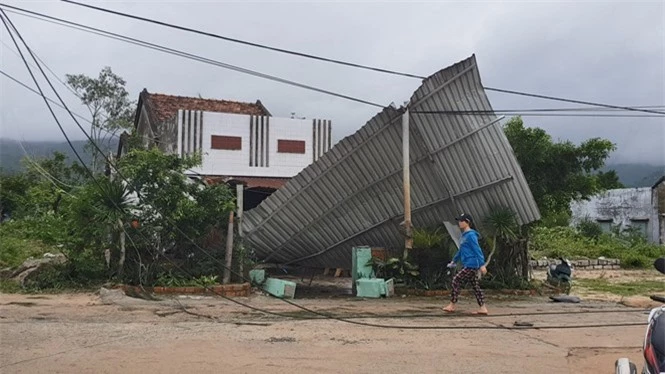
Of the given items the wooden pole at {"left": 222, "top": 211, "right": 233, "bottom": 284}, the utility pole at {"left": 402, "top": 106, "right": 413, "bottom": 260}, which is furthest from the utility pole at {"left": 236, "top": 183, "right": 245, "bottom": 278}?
the utility pole at {"left": 402, "top": 106, "right": 413, "bottom": 260}

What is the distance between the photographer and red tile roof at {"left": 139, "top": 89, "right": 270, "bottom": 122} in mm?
27219

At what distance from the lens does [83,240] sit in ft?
36.2

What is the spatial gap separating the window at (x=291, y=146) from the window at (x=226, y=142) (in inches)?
69.2

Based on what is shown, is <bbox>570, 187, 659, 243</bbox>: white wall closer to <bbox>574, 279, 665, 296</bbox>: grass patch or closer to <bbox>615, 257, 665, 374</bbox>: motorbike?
<bbox>574, 279, 665, 296</bbox>: grass patch

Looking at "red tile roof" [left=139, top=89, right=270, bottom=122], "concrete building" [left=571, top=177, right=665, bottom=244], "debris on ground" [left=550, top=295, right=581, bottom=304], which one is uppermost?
"red tile roof" [left=139, top=89, right=270, bottom=122]

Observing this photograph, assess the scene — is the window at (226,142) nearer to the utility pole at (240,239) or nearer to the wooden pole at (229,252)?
the utility pole at (240,239)

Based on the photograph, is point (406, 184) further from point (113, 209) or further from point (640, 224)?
point (640, 224)

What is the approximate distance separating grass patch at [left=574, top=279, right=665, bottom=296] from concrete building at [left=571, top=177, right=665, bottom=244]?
52.2 feet

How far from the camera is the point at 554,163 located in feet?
79.9

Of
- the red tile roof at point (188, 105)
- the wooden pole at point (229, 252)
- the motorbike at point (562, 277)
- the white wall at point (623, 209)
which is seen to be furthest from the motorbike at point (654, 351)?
the white wall at point (623, 209)

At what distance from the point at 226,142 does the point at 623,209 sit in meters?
25.6

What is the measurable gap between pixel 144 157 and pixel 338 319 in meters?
4.92

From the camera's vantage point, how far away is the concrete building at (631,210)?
34.4 metres

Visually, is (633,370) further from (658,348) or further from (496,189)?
(496,189)
